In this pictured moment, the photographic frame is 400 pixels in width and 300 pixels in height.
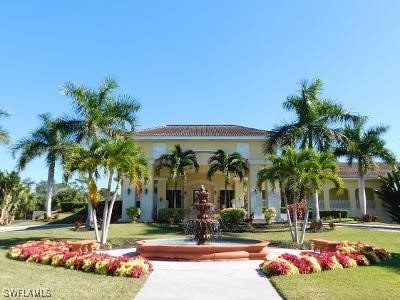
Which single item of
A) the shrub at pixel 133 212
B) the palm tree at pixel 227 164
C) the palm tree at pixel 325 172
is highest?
the palm tree at pixel 227 164

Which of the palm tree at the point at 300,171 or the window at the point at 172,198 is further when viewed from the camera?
the window at the point at 172,198

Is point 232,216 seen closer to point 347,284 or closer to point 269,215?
point 269,215

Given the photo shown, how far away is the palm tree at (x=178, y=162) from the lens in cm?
2923

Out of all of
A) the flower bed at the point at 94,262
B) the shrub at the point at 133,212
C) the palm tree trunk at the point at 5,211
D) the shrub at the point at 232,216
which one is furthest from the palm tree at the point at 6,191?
the flower bed at the point at 94,262

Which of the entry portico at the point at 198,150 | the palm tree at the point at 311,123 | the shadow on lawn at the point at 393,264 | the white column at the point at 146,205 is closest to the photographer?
the shadow on lawn at the point at 393,264

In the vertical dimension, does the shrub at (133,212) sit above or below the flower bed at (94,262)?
above

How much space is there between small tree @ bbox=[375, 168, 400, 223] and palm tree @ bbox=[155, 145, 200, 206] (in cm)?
1855

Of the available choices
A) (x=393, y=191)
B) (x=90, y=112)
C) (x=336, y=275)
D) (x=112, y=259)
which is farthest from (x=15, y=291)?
(x=393, y=191)

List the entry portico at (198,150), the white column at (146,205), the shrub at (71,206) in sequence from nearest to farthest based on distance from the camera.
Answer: the white column at (146,205) < the entry portico at (198,150) < the shrub at (71,206)

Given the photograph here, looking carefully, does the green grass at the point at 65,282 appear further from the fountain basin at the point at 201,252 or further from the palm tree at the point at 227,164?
the palm tree at the point at 227,164

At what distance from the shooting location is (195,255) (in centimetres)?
1298

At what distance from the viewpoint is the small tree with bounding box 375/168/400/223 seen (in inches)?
1405

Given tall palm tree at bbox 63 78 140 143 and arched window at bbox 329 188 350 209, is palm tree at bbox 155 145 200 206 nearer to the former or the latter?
tall palm tree at bbox 63 78 140 143

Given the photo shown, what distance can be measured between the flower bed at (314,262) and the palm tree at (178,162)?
688 inches
